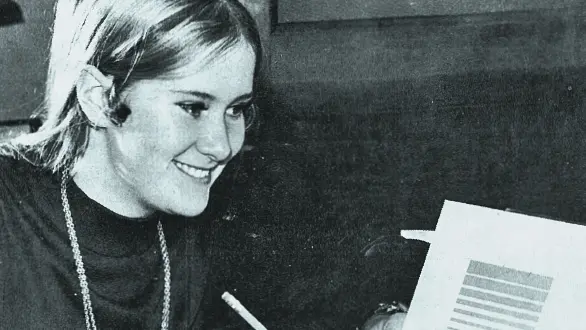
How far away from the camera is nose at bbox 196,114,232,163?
0.74 meters

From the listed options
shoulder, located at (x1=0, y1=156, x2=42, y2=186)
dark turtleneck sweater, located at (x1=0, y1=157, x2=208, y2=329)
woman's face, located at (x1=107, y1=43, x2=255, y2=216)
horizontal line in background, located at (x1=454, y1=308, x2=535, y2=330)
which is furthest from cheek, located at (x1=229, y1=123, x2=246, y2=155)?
horizontal line in background, located at (x1=454, y1=308, x2=535, y2=330)

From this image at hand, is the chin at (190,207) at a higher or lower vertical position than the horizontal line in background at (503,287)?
lower

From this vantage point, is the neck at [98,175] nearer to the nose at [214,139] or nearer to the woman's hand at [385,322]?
the nose at [214,139]

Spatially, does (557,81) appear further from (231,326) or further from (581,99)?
(231,326)

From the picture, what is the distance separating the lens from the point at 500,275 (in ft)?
2.36

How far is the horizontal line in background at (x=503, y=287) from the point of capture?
694 mm

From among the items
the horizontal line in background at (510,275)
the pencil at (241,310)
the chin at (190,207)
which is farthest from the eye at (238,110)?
the horizontal line in background at (510,275)

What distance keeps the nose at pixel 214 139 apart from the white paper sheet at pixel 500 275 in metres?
0.27

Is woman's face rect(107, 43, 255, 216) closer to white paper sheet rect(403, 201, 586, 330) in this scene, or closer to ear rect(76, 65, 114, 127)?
ear rect(76, 65, 114, 127)

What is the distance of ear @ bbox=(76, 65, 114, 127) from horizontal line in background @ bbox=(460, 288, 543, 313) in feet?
1.47

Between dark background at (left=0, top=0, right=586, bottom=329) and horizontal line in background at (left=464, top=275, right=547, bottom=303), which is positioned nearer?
horizontal line in background at (left=464, top=275, right=547, bottom=303)

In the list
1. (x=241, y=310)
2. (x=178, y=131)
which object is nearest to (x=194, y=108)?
(x=178, y=131)

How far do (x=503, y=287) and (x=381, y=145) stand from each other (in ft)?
0.78

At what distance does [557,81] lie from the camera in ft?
2.68
